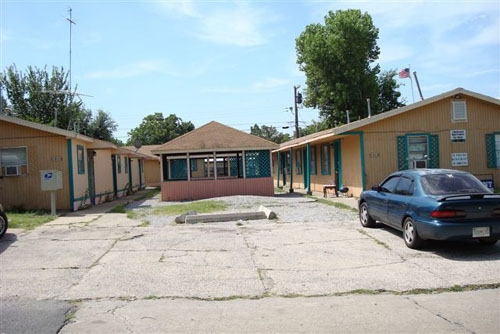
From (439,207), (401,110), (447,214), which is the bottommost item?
(447,214)

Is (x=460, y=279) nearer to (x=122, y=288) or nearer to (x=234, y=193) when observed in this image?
(x=122, y=288)

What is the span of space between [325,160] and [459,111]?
7.08 meters

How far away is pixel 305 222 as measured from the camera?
12852 millimetres

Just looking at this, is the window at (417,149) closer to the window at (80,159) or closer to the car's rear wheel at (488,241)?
the car's rear wheel at (488,241)

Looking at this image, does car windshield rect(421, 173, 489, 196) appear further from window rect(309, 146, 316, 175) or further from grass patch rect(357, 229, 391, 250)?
window rect(309, 146, 316, 175)

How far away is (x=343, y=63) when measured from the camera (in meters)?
39.0

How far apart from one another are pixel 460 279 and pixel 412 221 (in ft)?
6.59

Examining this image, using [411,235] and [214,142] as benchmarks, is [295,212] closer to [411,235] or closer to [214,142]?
[411,235]

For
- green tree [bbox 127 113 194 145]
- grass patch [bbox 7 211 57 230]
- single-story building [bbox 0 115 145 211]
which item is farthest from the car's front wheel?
green tree [bbox 127 113 194 145]

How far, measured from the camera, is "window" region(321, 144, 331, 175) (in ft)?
78.2

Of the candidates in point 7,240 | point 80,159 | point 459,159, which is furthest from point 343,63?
point 7,240

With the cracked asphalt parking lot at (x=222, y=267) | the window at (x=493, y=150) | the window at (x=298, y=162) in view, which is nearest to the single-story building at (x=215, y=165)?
the window at (x=298, y=162)

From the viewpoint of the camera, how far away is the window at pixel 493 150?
1945cm

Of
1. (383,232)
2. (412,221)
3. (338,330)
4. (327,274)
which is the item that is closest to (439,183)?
(412,221)
